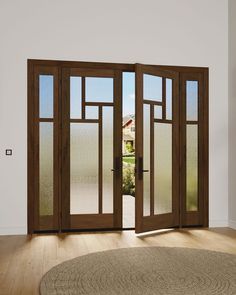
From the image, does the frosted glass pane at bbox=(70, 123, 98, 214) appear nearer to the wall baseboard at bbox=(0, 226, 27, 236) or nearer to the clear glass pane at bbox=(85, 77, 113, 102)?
the clear glass pane at bbox=(85, 77, 113, 102)

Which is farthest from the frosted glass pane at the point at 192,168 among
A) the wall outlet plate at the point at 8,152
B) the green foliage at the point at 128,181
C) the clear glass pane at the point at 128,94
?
the green foliage at the point at 128,181

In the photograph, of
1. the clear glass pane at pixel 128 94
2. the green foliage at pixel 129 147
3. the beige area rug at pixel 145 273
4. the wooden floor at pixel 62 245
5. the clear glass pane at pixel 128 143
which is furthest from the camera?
the green foliage at pixel 129 147

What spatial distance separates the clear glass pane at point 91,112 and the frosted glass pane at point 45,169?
538 millimetres

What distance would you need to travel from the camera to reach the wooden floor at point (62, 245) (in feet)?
12.8

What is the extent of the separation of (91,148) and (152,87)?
4.06ft

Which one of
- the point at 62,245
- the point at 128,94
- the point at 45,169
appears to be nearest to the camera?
the point at 62,245

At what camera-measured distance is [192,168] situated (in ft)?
21.3

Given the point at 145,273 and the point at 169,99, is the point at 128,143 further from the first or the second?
the point at 145,273

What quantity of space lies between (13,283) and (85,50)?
11.7ft

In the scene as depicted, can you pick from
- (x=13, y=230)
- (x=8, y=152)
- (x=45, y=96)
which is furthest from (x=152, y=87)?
(x=13, y=230)

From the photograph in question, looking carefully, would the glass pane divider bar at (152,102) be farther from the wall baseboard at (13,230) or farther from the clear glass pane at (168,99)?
the wall baseboard at (13,230)

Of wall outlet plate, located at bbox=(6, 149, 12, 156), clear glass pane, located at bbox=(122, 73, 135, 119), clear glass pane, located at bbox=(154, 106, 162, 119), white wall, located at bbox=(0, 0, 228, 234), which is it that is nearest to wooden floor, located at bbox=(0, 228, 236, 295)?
white wall, located at bbox=(0, 0, 228, 234)

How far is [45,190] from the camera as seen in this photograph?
5984mm

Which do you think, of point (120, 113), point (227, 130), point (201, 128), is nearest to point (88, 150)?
point (120, 113)
